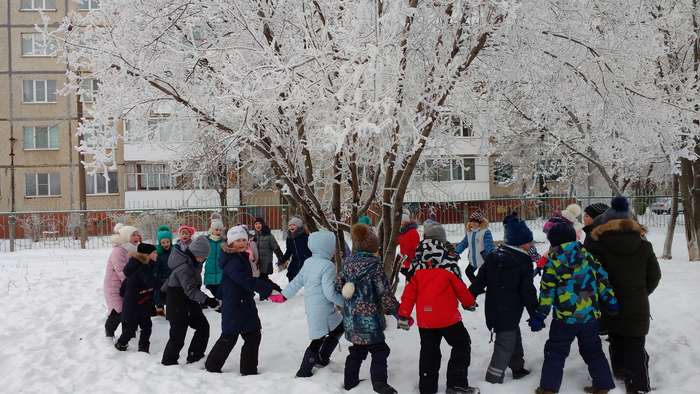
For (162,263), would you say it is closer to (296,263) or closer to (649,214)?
(296,263)

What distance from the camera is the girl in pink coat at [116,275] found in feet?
24.5

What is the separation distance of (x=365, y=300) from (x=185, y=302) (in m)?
2.29

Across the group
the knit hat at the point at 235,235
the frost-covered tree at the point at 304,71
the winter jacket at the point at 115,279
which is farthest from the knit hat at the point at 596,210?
the winter jacket at the point at 115,279

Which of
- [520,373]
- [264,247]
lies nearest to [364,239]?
[520,373]

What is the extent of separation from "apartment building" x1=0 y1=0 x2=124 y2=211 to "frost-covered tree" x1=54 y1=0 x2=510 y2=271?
83.5ft

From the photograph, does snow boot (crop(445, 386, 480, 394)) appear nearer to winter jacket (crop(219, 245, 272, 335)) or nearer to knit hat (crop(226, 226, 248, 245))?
winter jacket (crop(219, 245, 272, 335))

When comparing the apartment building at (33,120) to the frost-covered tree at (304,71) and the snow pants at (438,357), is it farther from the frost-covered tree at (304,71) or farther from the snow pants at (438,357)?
the snow pants at (438,357)

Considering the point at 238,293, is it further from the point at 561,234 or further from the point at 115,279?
the point at 561,234

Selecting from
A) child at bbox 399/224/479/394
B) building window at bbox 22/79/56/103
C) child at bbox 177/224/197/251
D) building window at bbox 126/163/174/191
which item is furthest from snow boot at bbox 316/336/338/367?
building window at bbox 22/79/56/103

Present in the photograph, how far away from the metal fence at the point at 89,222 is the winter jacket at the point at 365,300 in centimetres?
1325

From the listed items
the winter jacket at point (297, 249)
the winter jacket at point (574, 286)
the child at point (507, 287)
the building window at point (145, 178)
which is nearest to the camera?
the winter jacket at point (574, 286)

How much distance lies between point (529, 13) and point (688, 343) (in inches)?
152

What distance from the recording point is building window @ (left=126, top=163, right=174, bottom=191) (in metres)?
29.8

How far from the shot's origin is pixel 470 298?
5.44 m
